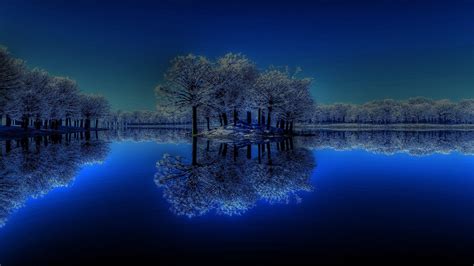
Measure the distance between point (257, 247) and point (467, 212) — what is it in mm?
7483

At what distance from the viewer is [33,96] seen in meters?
67.6

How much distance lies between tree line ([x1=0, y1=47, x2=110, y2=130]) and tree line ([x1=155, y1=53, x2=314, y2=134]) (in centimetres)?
2247

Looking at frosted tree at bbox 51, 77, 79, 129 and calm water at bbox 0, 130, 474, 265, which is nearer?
calm water at bbox 0, 130, 474, 265

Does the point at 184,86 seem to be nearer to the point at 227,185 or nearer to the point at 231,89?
the point at 231,89

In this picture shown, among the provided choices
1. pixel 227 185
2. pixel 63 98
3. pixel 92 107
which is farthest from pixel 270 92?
pixel 92 107

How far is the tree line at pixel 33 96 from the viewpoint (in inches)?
1905

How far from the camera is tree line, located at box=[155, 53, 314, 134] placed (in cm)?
5388

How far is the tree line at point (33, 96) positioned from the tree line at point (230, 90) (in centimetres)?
2247

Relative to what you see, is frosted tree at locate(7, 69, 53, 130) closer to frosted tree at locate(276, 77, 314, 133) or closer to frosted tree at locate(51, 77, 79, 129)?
frosted tree at locate(51, 77, 79, 129)

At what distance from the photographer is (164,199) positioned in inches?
455

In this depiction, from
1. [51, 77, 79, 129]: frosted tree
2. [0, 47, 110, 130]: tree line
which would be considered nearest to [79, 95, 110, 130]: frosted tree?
[0, 47, 110, 130]: tree line

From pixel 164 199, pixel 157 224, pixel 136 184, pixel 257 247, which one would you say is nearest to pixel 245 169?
pixel 136 184

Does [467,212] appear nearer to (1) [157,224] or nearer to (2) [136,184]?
(1) [157,224]

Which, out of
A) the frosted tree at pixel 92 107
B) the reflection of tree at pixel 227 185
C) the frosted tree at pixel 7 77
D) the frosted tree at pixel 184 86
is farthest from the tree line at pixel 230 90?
the frosted tree at pixel 92 107
